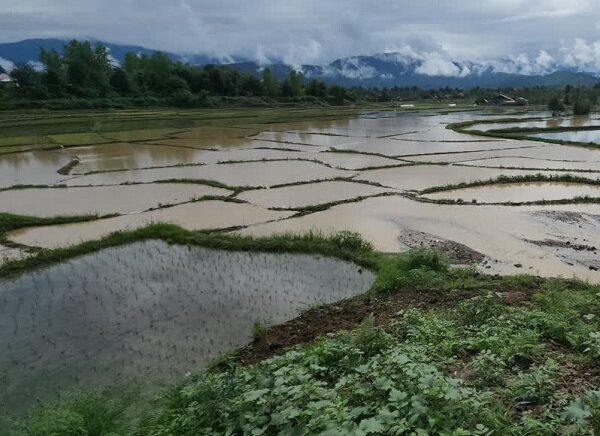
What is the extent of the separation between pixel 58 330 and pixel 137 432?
2.49 m

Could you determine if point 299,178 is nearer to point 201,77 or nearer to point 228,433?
point 228,433

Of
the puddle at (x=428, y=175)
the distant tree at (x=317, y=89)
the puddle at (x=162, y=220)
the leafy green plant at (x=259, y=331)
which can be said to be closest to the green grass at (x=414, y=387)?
the leafy green plant at (x=259, y=331)

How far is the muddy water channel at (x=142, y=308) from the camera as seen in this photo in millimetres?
4594

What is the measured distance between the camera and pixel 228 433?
9.00ft

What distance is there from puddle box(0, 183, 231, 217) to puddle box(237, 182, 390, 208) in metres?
1.06

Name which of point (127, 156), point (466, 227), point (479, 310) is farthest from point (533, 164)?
point (127, 156)

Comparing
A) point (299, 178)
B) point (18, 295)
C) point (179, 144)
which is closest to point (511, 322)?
point (18, 295)

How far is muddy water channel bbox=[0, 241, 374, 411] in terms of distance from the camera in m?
4.59

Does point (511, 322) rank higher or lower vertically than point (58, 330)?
higher

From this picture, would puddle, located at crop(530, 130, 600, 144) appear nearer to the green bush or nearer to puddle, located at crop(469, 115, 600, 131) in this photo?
puddle, located at crop(469, 115, 600, 131)

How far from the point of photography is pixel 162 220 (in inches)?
380

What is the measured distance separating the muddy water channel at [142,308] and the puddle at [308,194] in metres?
3.30

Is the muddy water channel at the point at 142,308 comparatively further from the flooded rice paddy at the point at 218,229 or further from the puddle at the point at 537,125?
the puddle at the point at 537,125

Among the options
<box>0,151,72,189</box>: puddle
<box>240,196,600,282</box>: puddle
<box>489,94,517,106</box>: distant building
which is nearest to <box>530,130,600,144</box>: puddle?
<box>240,196,600,282</box>: puddle
